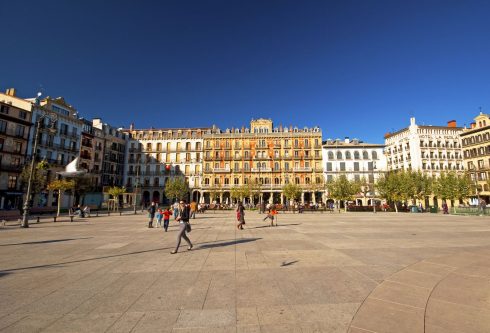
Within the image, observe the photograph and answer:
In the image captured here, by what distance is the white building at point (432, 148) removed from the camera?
54.0 metres

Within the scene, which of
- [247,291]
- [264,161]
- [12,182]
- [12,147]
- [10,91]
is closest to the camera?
[247,291]

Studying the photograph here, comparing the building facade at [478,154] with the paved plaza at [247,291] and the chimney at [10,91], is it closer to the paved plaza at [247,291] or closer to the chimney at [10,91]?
the paved plaza at [247,291]

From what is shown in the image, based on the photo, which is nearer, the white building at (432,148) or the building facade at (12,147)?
the building facade at (12,147)

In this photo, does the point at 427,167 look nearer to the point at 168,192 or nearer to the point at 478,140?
the point at 478,140

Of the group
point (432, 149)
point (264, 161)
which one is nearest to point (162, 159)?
point (264, 161)

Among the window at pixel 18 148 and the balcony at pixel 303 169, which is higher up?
the window at pixel 18 148

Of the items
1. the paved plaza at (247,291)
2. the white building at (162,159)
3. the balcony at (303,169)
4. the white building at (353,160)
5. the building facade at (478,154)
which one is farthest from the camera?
the white building at (162,159)

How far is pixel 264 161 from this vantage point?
191 feet

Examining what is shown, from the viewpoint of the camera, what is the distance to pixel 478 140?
51.3 m

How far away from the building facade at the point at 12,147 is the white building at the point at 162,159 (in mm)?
22682

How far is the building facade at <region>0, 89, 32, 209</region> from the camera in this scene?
35.8 m

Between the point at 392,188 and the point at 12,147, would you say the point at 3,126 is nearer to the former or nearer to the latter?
the point at 12,147

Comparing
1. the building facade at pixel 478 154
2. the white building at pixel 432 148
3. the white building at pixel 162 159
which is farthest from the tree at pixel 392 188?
Result: the white building at pixel 162 159

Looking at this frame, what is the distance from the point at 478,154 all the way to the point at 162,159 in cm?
6616
